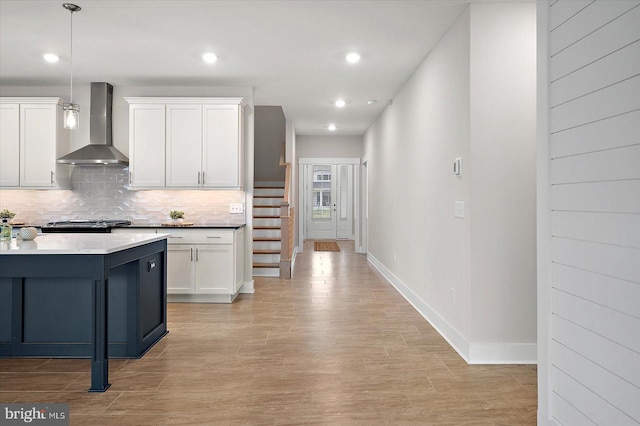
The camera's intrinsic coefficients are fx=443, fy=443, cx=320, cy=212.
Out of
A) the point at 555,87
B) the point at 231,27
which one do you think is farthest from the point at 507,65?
the point at 231,27

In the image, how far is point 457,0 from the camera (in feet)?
10.7

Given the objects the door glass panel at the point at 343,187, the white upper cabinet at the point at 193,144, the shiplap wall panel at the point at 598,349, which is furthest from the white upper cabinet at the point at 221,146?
the door glass panel at the point at 343,187

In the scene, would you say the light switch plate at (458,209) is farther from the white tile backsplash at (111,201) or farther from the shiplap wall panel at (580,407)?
the white tile backsplash at (111,201)

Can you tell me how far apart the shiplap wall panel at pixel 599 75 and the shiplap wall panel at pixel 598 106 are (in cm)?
2

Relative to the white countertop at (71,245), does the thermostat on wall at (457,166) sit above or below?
above

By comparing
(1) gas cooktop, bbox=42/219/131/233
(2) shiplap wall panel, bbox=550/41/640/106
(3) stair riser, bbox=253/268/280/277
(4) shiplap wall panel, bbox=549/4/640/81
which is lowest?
(3) stair riser, bbox=253/268/280/277

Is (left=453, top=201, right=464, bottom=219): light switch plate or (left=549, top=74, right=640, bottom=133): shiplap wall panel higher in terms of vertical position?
(left=549, top=74, right=640, bottom=133): shiplap wall panel

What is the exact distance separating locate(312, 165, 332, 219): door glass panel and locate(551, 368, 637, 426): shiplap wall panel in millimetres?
10429

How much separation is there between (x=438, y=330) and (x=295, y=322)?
135 centimetres

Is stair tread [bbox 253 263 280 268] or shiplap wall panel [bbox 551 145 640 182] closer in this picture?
shiplap wall panel [bbox 551 145 640 182]

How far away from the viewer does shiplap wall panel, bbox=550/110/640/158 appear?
A: 1.54 meters

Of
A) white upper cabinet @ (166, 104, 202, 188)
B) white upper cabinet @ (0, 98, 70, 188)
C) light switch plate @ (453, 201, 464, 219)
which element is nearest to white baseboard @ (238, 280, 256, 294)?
white upper cabinet @ (166, 104, 202, 188)

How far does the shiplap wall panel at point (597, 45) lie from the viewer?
154 cm

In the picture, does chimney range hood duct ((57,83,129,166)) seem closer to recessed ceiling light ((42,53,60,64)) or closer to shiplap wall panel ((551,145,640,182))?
recessed ceiling light ((42,53,60,64))
